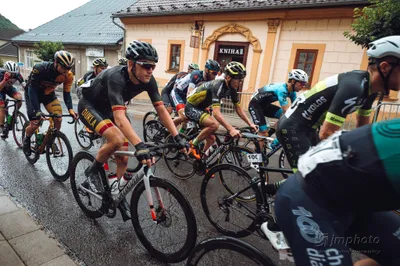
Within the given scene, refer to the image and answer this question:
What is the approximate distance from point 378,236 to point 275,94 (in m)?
3.75

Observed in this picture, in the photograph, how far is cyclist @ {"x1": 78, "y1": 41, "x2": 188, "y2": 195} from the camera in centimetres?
253

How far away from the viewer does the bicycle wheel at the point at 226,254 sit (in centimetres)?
146

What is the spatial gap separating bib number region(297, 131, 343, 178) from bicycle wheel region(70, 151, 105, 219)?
251cm

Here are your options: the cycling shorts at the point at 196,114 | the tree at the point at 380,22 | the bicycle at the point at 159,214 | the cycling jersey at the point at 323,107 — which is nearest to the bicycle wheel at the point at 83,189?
the bicycle at the point at 159,214

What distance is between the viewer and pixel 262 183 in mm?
2627

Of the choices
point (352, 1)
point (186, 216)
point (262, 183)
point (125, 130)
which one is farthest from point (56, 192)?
point (352, 1)

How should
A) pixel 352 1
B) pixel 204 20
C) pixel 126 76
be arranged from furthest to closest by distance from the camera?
pixel 204 20 < pixel 352 1 < pixel 126 76

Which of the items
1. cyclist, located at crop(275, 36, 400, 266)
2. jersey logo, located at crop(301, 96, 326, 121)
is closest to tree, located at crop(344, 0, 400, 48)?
jersey logo, located at crop(301, 96, 326, 121)

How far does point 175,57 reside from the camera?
15148 mm

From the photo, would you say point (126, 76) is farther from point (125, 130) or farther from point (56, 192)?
point (56, 192)

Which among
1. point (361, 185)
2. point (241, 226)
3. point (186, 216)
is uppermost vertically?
point (361, 185)

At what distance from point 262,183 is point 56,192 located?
3039 mm

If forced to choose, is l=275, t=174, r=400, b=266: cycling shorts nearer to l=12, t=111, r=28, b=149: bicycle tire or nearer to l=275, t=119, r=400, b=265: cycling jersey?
l=275, t=119, r=400, b=265: cycling jersey

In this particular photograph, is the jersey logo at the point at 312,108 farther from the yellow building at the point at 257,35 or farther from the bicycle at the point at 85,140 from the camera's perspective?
the yellow building at the point at 257,35
